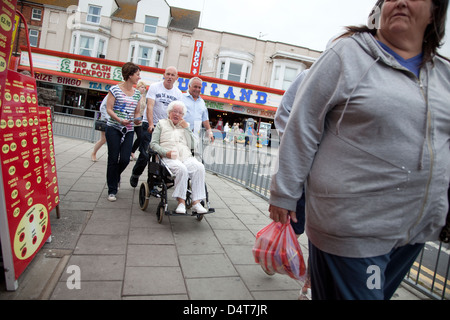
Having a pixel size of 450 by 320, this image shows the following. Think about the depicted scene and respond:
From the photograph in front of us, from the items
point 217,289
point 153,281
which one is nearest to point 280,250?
point 217,289

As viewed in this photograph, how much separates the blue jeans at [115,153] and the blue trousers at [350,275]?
12.3 feet

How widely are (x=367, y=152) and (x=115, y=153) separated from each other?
3.97m

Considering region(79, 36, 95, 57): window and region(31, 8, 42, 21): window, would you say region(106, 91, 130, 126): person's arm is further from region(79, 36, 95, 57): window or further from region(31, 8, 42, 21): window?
region(31, 8, 42, 21): window

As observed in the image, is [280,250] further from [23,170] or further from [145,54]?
[145,54]

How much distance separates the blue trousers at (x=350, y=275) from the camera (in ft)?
4.36

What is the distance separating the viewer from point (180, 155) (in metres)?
4.32

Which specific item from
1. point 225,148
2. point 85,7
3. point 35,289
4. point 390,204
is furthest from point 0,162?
point 85,7

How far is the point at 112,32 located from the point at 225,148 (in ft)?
71.7

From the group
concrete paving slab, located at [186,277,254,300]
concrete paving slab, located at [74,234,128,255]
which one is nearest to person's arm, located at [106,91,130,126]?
concrete paving slab, located at [74,234,128,255]

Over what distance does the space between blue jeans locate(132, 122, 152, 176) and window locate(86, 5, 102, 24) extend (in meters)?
24.1

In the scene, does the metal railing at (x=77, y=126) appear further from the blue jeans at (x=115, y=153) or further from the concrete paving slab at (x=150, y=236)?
the concrete paving slab at (x=150, y=236)

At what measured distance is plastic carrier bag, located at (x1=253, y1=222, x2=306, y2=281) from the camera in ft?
6.18

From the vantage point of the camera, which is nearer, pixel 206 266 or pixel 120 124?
pixel 206 266

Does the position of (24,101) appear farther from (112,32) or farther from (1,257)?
(112,32)
